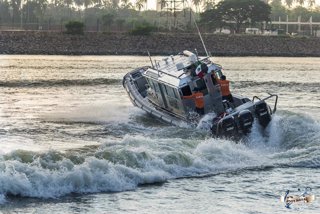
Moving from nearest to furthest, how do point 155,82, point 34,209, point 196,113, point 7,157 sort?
point 34,209
point 7,157
point 196,113
point 155,82

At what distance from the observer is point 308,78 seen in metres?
67.8

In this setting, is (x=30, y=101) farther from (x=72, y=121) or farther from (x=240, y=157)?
(x=240, y=157)

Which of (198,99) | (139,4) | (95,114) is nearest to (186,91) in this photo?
(198,99)

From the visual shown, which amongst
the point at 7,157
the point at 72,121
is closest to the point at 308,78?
the point at 72,121

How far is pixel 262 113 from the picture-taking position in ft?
89.7

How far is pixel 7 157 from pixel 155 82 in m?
11.6

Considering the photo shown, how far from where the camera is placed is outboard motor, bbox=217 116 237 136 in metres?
26.0

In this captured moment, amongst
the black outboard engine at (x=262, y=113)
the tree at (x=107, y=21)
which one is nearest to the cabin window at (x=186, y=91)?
the black outboard engine at (x=262, y=113)

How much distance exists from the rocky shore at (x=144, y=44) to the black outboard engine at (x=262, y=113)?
82853 millimetres

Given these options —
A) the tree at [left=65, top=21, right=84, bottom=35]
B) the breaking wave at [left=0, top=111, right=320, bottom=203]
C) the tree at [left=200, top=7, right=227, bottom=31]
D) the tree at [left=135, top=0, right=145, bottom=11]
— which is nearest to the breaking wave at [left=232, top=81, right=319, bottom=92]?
the breaking wave at [left=0, top=111, right=320, bottom=203]

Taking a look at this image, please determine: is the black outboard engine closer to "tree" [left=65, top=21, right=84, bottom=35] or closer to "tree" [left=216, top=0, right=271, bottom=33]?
"tree" [left=65, top=21, right=84, bottom=35]

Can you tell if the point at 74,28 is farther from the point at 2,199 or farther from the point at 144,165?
the point at 2,199

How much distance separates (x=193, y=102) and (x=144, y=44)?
88973mm

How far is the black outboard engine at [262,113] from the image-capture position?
89.6 ft
